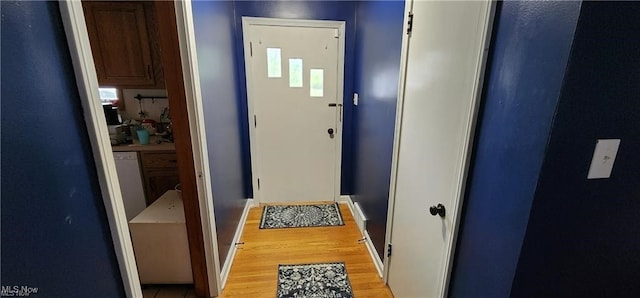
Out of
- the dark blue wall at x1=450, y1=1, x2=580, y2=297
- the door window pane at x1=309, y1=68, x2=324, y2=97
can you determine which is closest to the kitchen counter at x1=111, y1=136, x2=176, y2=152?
the door window pane at x1=309, y1=68, x2=324, y2=97

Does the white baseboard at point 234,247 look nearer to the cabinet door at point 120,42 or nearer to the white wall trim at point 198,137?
the white wall trim at point 198,137

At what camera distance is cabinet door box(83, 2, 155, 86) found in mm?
2262

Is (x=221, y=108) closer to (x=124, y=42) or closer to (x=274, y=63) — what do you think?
(x=274, y=63)

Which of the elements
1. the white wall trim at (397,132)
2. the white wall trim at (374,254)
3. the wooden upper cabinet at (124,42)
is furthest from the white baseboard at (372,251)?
the wooden upper cabinet at (124,42)

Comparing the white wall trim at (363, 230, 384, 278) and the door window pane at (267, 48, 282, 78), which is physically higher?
the door window pane at (267, 48, 282, 78)

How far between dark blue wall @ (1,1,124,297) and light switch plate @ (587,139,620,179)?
54.3 inches

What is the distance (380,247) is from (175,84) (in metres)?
1.80

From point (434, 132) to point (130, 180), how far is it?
2608 mm

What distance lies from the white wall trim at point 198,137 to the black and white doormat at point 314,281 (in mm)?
461

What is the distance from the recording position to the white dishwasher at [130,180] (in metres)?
→ 2.35

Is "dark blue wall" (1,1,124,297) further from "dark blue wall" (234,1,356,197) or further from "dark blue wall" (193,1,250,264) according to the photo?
"dark blue wall" (234,1,356,197)

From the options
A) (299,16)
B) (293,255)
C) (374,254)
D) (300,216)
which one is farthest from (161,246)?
(299,16)

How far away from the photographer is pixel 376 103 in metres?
2.08

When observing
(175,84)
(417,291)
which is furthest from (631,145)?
(175,84)
